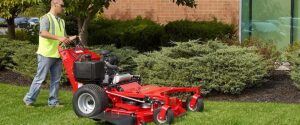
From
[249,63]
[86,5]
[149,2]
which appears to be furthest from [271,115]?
[149,2]

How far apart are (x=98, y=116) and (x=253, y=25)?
→ 33.8ft

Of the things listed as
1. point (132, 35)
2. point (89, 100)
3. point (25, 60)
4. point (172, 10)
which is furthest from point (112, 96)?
point (172, 10)

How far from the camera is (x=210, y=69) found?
404 inches

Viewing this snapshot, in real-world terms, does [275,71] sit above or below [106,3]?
below

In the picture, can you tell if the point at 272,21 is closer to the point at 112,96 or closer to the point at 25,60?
the point at 25,60

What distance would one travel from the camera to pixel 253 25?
1720 cm

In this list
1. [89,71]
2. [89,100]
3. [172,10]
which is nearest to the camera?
[89,71]

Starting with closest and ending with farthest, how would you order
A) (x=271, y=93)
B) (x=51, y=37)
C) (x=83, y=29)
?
(x=51, y=37) → (x=271, y=93) → (x=83, y=29)

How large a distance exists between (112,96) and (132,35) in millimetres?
8498

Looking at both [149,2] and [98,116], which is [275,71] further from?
[149,2]

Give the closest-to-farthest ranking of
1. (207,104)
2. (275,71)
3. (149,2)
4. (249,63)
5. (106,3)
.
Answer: (207,104) < (249,63) < (106,3) < (275,71) < (149,2)

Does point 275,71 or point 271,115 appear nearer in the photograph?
point 271,115

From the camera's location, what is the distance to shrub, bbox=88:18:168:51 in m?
16.3

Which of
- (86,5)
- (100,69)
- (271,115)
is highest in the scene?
(86,5)
